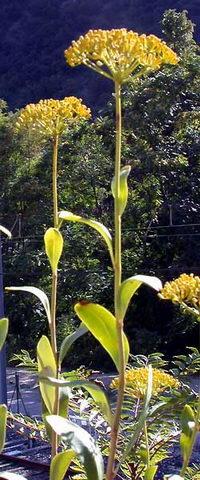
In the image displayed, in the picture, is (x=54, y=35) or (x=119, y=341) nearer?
(x=119, y=341)

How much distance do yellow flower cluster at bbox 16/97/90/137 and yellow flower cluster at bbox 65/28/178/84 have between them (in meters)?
0.11

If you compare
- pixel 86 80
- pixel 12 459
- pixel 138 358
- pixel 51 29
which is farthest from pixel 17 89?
pixel 138 358

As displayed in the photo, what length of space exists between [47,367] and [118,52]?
335mm

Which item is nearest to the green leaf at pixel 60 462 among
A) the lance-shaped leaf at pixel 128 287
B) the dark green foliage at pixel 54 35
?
the lance-shaped leaf at pixel 128 287

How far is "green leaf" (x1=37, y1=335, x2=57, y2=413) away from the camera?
950 mm

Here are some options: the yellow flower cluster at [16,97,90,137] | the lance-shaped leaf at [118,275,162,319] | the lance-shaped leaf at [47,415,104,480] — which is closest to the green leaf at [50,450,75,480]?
the lance-shaped leaf at [47,415,104,480]

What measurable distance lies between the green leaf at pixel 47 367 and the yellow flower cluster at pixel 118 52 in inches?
11.9

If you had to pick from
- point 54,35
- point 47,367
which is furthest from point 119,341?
point 54,35

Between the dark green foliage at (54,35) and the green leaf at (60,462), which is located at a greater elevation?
the dark green foliage at (54,35)

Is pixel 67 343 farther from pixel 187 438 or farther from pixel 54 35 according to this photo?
pixel 54 35

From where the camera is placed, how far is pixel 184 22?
11742mm

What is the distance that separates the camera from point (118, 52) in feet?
2.80

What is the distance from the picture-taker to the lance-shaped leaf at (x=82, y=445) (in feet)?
2.67

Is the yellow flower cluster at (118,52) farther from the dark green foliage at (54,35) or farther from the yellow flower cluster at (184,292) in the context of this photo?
the dark green foliage at (54,35)
